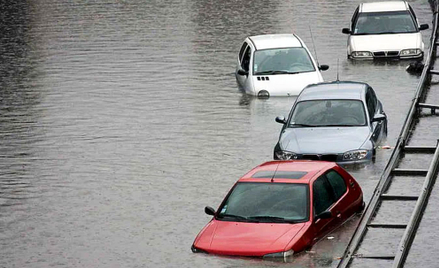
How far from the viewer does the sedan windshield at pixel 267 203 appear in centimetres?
1562

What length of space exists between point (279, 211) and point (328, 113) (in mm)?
6914

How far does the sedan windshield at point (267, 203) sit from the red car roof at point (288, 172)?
0.13 meters

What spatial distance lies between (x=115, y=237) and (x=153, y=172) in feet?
15.6

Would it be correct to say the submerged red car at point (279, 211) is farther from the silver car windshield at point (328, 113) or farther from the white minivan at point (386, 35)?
the white minivan at point (386, 35)

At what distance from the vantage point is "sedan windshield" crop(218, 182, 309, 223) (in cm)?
1562

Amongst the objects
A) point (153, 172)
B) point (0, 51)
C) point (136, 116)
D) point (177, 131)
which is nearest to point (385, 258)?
point (153, 172)

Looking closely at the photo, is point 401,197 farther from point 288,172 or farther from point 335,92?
point 335,92

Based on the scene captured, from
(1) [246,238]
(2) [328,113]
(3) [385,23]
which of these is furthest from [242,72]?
(1) [246,238]

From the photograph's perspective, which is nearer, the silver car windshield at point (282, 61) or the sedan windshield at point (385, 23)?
Result: the silver car windshield at point (282, 61)

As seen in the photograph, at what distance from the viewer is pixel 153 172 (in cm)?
2200

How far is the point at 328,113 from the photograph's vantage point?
73.3 feet

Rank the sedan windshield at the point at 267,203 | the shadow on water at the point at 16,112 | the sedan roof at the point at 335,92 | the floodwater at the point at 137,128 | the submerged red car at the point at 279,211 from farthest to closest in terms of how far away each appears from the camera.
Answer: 1. the sedan roof at the point at 335,92
2. the shadow on water at the point at 16,112
3. the floodwater at the point at 137,128
4. the sedan windshield at the point at 267,203
5. the submerged red car at the point at 279,211

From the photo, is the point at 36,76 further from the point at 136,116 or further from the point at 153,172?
the point at 153,172

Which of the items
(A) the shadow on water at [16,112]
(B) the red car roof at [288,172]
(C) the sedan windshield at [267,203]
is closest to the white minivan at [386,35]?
(A) the shadow on water at [16,112]
